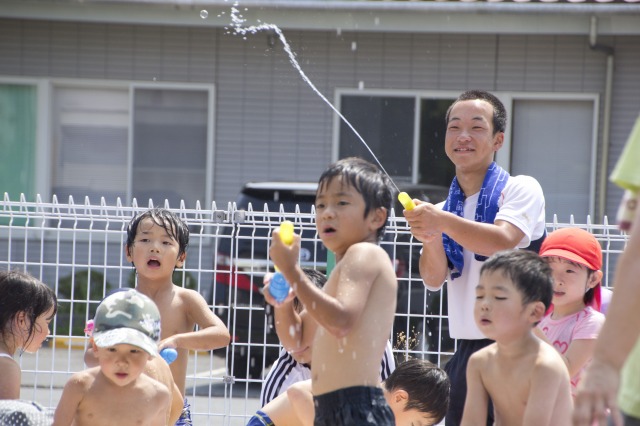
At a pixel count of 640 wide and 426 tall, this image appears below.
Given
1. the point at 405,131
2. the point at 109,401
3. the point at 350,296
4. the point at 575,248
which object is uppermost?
the point at 405,131

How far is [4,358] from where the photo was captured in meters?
3.81

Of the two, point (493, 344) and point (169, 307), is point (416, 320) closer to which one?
point (169, 307)

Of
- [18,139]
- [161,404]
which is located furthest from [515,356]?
[18,139]

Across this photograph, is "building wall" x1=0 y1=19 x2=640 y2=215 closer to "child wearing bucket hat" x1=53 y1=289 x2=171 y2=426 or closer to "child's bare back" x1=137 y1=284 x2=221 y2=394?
"child's bare back" x1=137 y1=284 x2=221 y2=394

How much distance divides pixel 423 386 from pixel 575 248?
0.91 meters

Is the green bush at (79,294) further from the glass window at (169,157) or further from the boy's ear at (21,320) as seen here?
the boy's ear at (21,320)

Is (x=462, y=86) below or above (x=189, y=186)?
above

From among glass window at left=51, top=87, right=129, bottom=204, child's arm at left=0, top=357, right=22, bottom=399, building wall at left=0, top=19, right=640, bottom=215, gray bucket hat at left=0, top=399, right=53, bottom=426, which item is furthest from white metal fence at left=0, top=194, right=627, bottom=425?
building wall at left=0, top=19, right=640, bottom=215

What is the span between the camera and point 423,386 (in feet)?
14.5

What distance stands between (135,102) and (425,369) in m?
8.17

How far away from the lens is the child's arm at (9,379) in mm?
3738

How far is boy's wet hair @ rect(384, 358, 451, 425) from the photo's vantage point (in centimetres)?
443

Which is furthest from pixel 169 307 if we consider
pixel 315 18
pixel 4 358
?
pixel 315 18

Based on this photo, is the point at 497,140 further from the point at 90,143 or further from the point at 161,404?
the point at 90,143
